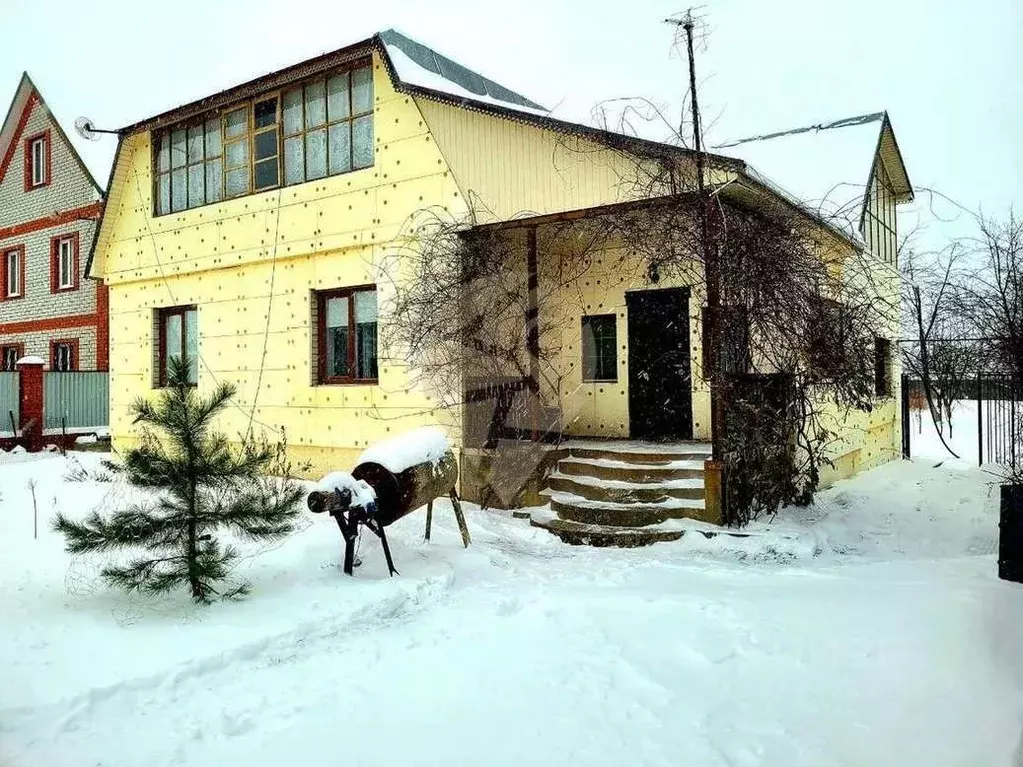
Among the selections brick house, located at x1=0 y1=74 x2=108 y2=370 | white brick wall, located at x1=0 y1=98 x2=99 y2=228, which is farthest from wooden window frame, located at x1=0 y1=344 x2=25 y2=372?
white brick wall, located at x1=0 y1=98 x2=99 y2=228

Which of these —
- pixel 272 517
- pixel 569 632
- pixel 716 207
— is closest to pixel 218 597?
pixel 272 517

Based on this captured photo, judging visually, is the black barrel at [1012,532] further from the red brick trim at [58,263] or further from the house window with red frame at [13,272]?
the house window with red frame at [13,272]

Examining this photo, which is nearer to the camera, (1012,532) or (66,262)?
(1012,532)

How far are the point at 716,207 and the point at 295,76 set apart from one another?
610cm

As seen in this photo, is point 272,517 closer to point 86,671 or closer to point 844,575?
point 86,671

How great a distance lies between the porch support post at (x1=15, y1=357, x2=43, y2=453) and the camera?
45.8 feet

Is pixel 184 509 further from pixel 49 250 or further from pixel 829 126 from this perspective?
Answer: pixel 49 250

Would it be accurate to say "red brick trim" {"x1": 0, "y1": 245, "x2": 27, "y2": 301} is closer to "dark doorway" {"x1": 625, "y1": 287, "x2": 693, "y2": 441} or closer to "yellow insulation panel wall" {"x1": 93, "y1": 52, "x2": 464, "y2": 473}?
"yellow insulation panel wall" {"x1": 93, "y1": 52, "x2": 464, "y2": 473}

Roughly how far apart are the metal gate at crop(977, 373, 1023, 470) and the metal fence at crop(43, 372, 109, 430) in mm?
15509

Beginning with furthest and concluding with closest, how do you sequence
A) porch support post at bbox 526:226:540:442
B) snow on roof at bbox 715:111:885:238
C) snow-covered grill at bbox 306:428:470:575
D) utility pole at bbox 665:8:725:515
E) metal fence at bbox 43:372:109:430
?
metal fence at bbox 43:372:109:430
snow on roof at bbox 715:111:885:238
porch support post at bbox 526:226:540:442
utility pole at bbox 665:8:725:515
snow-covered grill at bbox 306:428:470:575

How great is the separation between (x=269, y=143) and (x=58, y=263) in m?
10.9

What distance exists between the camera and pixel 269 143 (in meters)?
10.5

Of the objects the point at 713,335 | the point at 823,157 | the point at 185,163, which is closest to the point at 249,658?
the point at 713,335

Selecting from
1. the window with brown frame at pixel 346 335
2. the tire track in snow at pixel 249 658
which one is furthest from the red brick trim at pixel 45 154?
the tire track in snow at pixel 249 658
